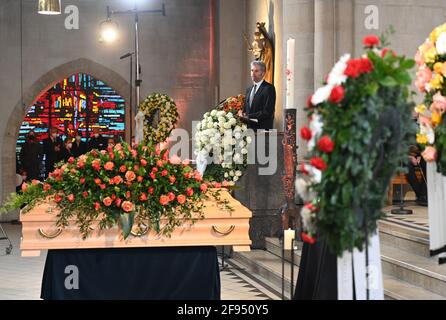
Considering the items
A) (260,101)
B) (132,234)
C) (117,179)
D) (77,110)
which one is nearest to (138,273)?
(132,234)

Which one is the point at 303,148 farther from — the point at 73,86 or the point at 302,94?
the point at 73,86

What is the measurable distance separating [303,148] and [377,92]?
6952 millimetres

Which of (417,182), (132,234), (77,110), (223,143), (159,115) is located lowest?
(132,234)

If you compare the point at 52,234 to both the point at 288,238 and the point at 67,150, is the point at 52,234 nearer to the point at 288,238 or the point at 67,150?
the point at 288,238

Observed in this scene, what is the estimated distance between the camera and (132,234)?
6297 millimetres

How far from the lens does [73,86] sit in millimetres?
21094

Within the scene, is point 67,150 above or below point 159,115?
below

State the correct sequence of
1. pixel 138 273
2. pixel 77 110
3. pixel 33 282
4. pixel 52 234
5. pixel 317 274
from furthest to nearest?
pixel 77 110 → pixel 33 282 → pixel 138 273 → pixel 52 234 → pixel 317 274

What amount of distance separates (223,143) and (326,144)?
6303mm

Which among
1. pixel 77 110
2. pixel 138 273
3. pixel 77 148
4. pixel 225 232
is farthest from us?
pixel 77 110

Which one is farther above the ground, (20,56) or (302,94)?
(20,56)

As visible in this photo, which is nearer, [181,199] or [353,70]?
[353,70]
